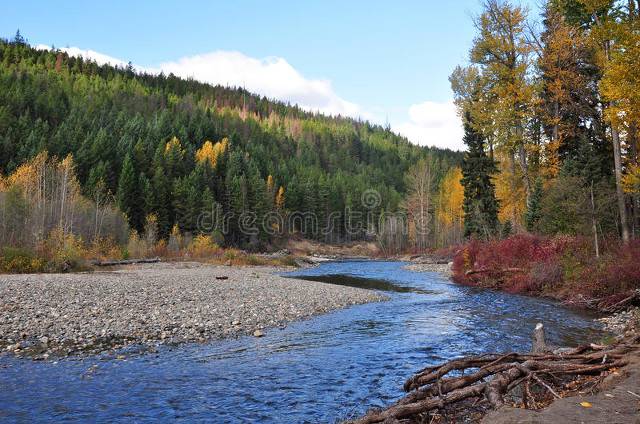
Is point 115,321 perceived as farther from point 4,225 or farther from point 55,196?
point 55,196

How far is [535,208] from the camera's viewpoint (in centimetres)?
2861

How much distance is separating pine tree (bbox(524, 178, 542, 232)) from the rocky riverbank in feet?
41.5

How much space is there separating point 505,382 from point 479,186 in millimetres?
33661

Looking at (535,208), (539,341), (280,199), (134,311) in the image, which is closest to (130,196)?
(280,199)

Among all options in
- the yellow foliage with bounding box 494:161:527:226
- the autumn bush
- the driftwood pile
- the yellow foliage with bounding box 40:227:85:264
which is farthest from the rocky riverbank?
the yellow foliage with bounding box 494:161:527:226

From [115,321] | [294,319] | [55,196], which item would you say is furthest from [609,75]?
[55,196]

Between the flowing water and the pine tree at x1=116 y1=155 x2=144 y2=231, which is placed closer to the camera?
the flowing water

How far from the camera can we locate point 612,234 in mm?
22938

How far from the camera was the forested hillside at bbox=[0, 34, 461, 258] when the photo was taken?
4725 cm

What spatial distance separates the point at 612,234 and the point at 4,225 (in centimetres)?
4004

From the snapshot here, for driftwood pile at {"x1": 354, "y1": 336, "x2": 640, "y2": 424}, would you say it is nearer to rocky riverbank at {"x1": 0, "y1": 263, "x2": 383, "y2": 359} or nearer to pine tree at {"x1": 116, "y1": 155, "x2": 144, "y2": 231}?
rocky riverbank at {"x1": 0, "y1": 263, "x2": 383, "y2": 359}

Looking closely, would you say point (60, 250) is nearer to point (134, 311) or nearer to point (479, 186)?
point (134, 311)

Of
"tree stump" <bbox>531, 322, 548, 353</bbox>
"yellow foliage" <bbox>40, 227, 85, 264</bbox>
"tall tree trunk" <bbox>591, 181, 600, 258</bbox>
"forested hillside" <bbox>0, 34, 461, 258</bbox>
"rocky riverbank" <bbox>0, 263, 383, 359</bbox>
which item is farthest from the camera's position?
"forested hillside" <bbox>0, 34, 461, 258</bbox>

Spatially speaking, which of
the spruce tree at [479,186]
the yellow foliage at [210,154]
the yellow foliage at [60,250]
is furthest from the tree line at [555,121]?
the yellow foliage at [210,154]
